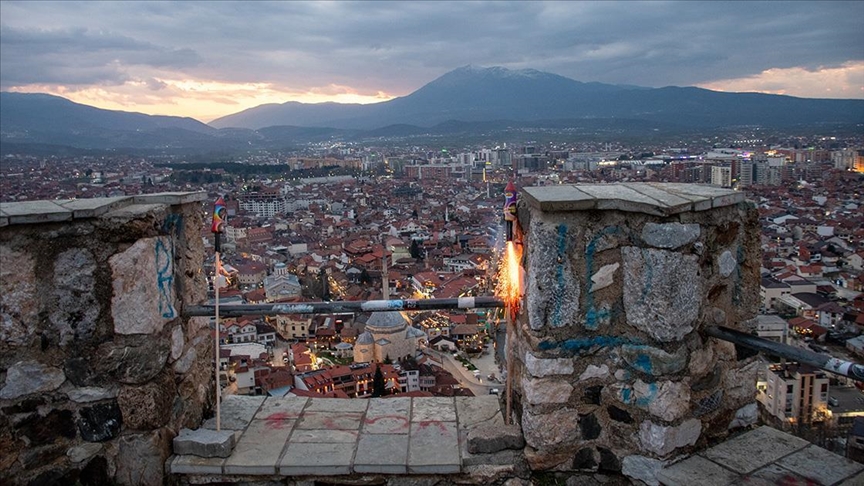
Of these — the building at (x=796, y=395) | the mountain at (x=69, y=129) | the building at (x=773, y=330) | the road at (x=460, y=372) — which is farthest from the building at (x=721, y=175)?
the mountain at (x=69, y=129)

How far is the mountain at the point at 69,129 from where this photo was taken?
156 m

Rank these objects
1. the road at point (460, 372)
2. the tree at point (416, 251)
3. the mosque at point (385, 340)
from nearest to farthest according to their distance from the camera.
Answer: the road at point (460, 372) < the mosque at point (385, 340) < the tree at point (416, 251)

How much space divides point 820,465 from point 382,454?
1.75 metres

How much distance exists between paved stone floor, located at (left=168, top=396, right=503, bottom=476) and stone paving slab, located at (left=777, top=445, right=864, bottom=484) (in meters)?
1.24

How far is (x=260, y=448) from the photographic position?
299 cm

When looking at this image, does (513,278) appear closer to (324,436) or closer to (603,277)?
(603,277)

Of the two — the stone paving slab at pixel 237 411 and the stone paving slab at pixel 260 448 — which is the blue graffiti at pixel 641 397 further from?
the stone paving slab at pixel 237 411

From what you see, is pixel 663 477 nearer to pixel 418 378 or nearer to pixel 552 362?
pixel 552 362

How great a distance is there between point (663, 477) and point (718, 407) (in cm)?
43

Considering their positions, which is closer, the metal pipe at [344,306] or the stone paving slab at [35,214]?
the stone paving slab at [35,214]

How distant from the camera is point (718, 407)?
9.39ft

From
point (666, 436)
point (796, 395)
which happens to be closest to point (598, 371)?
point (666, 436)

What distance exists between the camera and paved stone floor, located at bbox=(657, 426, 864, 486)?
2.51m

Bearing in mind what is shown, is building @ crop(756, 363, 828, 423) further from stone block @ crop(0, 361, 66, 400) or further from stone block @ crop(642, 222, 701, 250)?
stone block @ crop(0, 361, 66, 400)
